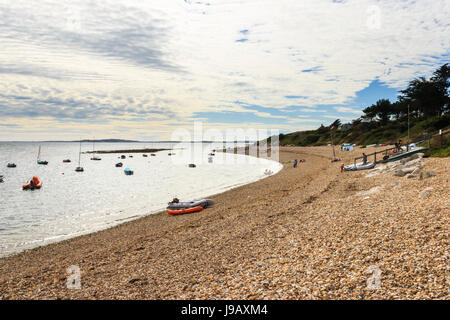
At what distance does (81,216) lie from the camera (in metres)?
26.2

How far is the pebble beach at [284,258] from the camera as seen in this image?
6.59 m

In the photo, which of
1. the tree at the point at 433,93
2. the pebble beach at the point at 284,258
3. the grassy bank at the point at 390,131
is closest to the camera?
the pebble beach at the point at 284,258

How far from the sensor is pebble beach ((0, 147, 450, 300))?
21.6 feet

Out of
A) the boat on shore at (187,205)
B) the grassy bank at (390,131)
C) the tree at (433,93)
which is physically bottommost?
the boat on shore at (187,205)

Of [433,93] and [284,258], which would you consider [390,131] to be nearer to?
[433,93]

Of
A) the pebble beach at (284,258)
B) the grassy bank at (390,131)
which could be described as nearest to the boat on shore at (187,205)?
the pebble beach at (284,258)

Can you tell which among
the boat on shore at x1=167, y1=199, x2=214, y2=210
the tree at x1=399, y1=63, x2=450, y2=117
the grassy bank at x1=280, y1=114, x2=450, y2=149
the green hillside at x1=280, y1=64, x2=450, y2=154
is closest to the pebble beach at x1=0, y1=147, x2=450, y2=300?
the boat on shore at x1=167, y1=199, x2=214, y2=210

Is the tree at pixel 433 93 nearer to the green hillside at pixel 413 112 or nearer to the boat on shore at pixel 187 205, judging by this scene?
the green hillside at pixel 413 112

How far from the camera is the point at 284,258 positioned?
883cm
